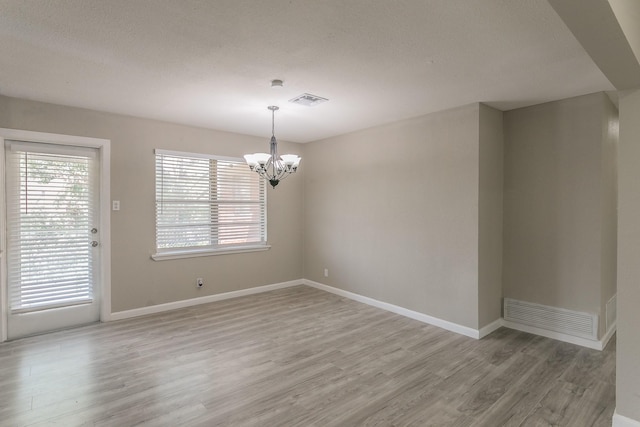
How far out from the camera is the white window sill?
4453 mm

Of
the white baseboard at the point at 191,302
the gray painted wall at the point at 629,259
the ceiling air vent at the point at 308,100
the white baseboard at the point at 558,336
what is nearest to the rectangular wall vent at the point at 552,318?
the white baseboard at the point at 558,336

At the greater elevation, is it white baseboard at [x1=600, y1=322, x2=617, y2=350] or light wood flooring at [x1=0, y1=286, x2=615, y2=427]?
white baseboard at [x1=600, y1=322, x2=617, y2=350]

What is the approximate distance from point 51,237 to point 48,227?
0.12 meters

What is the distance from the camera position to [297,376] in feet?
9.20

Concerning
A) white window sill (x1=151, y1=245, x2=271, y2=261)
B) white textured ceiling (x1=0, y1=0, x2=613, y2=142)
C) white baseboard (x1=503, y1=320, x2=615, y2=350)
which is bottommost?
white baseboard (x1=503, y1=320, x2=615, y2=350)

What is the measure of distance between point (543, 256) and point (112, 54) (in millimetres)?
4438

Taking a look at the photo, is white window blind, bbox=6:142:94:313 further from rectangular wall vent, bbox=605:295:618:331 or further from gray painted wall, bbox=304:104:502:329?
rectangular wall vent, bbox=605:295:618:331

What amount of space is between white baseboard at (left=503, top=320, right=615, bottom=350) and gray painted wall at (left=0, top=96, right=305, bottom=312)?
11.9 ft

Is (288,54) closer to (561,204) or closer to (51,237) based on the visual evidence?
(561,204)

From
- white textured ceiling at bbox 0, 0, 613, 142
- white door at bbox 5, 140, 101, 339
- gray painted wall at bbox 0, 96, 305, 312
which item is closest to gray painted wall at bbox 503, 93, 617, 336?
white textured ceiling at bbox 0, 0, 613, 142

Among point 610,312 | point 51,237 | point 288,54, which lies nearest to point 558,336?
point 610,312

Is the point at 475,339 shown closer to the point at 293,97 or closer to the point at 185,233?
the point at 293,97

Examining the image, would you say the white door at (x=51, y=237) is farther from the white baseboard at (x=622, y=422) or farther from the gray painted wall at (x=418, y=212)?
the white baseboard at (x=622, y=422)

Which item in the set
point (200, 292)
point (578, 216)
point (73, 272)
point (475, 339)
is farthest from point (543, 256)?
point (73, 272)
